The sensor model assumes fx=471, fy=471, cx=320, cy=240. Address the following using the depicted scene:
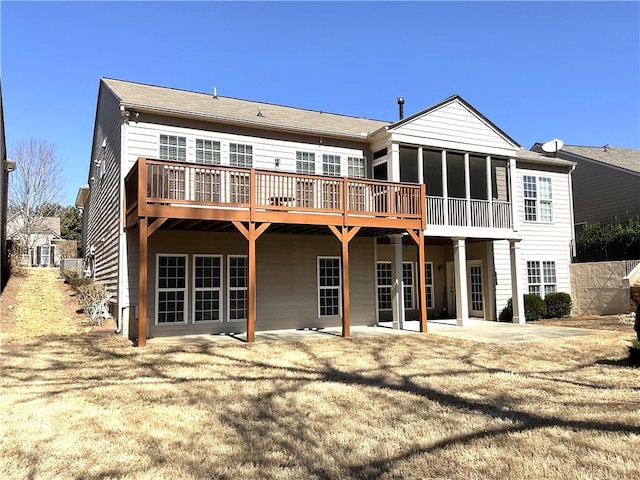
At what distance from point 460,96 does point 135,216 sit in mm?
10300

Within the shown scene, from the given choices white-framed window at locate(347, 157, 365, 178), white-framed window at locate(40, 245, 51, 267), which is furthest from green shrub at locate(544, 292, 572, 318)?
white-framed window at locate(40, 245, 51, 267)

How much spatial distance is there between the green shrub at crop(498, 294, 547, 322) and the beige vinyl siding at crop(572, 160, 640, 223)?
7.86m

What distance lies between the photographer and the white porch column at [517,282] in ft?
48.8

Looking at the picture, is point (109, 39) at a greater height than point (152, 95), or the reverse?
point (109, 39)

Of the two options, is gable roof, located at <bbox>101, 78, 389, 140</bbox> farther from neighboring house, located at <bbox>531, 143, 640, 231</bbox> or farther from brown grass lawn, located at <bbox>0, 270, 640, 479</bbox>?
neighboring house, located at <bbox>531, 143, 640, 231</bbox>

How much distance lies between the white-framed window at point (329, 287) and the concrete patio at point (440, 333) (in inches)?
25.2

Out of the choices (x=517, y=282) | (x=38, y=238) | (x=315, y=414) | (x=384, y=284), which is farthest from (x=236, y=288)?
(x=38, y=238)

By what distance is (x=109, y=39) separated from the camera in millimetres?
13094

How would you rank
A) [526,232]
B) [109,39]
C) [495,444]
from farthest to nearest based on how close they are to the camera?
[526,232] → [109,39] → [495,444]

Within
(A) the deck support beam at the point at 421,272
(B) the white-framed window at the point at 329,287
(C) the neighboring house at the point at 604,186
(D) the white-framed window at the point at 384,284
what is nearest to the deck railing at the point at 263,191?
(A) the deck support beam at the point at 421,272

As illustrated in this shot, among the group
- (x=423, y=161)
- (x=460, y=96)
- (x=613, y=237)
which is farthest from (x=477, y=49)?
(x=613, y=237)

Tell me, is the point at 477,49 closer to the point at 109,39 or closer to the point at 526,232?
the point at 526,232

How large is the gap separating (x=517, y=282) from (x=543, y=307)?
2205 millimetres

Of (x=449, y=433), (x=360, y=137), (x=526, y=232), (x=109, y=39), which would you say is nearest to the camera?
(x=449, y=433)
